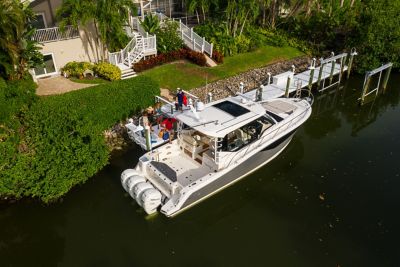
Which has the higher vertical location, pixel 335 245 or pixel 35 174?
pixel 35 174

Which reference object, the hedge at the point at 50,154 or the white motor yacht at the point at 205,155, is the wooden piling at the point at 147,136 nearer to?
the white motor yacht at the point at 205,155

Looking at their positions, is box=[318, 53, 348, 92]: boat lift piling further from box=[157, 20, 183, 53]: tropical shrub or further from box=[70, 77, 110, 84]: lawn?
box=[70, 77, 110, 84]: lawn

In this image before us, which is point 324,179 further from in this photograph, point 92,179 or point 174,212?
point 92,179

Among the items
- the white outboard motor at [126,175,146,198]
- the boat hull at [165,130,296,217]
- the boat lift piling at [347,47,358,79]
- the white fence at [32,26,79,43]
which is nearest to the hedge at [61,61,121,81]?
the white fence at [32,26,79,43]

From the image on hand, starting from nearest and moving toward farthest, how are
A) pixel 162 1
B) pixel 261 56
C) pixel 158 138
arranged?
pixel 158 138
pixel 261 56
pixel 162 1

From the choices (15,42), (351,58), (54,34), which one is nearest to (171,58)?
(54,34)

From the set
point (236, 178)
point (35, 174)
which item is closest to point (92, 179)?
point (35, 174)
